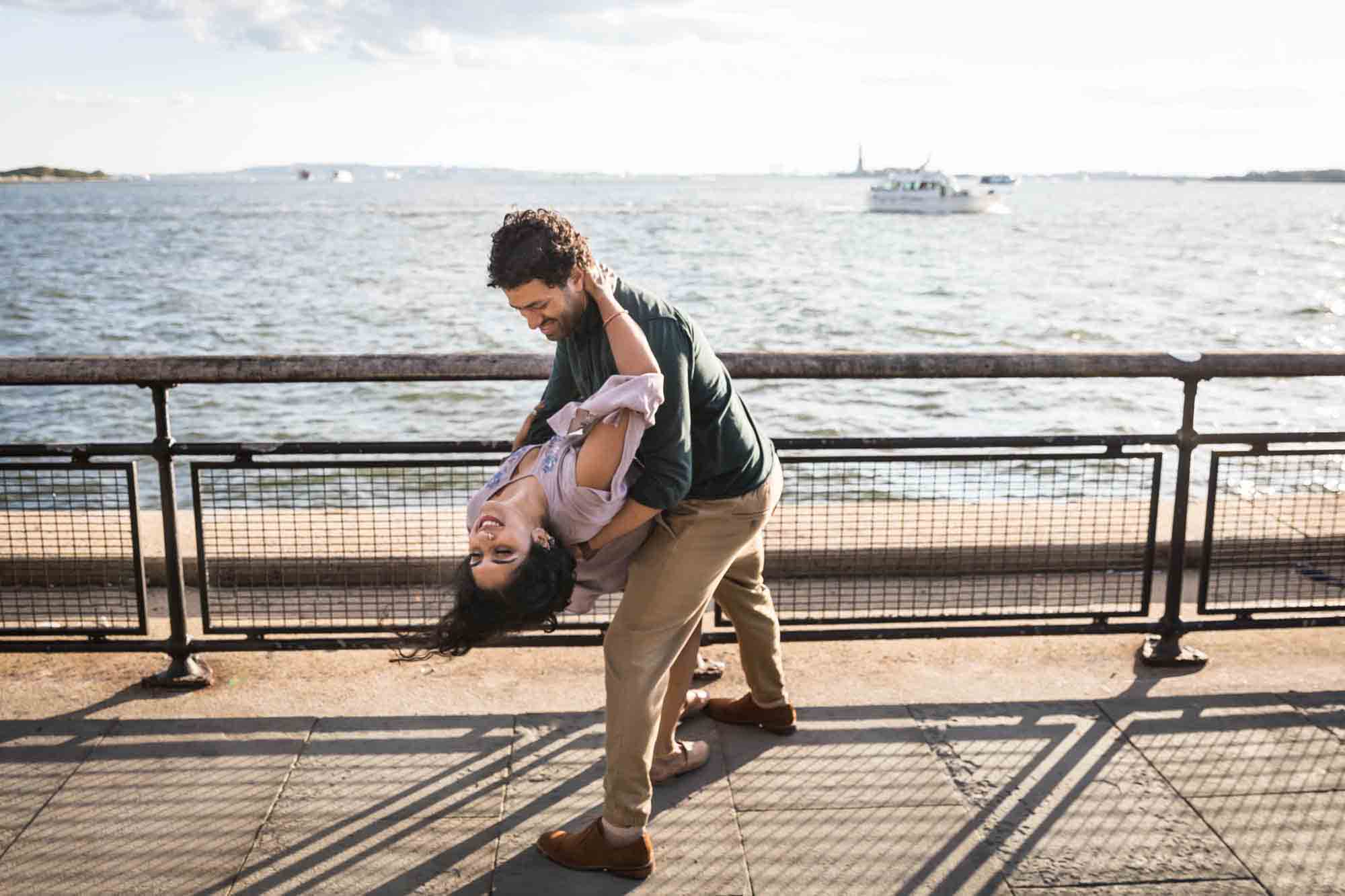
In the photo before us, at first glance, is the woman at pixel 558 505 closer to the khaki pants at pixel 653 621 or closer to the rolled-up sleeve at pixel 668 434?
the rolled-up sleeve at pixel 668 434

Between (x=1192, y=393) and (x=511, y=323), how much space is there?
3146 cm

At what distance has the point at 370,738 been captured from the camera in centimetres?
419

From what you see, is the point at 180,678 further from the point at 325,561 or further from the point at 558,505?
the point at 558,505

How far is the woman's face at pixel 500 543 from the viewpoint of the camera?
296 centimetres

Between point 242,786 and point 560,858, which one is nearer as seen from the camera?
point 560,858

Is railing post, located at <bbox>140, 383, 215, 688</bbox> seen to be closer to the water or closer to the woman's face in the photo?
the woman's face

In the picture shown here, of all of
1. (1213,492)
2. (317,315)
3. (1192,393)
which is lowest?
(317,315)

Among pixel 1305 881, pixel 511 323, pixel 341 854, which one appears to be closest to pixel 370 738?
pixel 341 854

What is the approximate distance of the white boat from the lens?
11969 centimetres

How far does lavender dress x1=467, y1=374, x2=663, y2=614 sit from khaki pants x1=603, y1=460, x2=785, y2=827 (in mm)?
111

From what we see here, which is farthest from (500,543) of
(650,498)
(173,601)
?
(173,601)

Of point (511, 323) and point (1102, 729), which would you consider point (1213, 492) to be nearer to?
point (1102, 729)

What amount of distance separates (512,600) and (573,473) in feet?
1.15

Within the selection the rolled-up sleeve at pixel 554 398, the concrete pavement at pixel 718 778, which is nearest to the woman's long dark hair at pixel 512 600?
the rolled-up sleeve at pixel 554 398
